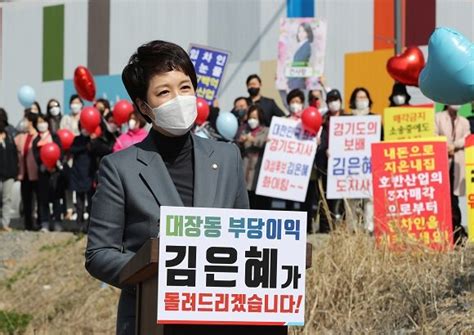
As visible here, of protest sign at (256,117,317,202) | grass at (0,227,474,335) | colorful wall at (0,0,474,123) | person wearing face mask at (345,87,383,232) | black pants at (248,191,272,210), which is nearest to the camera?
grass at (0,227,474,335)

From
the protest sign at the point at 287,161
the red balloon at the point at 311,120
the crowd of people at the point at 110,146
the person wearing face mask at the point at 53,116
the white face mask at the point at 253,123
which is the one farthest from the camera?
the person wearing face mask at the point at 53,116

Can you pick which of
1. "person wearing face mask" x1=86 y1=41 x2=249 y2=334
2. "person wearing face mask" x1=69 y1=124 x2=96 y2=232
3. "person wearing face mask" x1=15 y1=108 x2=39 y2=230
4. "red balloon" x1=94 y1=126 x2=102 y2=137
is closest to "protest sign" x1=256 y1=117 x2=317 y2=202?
"red balloon" x1=94 y1=126 x2=102 y2=137

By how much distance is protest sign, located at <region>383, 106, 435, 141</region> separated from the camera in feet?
38.9

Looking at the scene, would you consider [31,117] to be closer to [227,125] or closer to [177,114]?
[227,125]

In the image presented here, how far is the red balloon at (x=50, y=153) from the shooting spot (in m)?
14.9

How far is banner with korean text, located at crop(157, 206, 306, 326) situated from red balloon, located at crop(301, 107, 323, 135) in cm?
989

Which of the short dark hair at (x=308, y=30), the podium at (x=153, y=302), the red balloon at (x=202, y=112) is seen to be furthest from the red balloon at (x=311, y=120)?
the podium at (x=153, y=302)

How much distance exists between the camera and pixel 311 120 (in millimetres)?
13188

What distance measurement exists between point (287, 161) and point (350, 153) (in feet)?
Answer: 2.82

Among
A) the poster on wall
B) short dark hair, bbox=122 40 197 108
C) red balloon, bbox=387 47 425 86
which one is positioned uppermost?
the poster on wall

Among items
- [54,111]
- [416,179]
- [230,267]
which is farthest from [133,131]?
[230,267]

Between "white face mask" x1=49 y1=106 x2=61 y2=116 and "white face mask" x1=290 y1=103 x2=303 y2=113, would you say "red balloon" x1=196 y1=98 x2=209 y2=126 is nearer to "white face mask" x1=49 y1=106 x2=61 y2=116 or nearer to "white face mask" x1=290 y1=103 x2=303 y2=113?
"white face mask" x1=290 y1=103 x2=303 y2=113

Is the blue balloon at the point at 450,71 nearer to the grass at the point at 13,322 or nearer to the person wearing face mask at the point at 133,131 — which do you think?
the grass at the point at 13,322

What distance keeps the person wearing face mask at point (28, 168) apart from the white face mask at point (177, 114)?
11.9 metres
